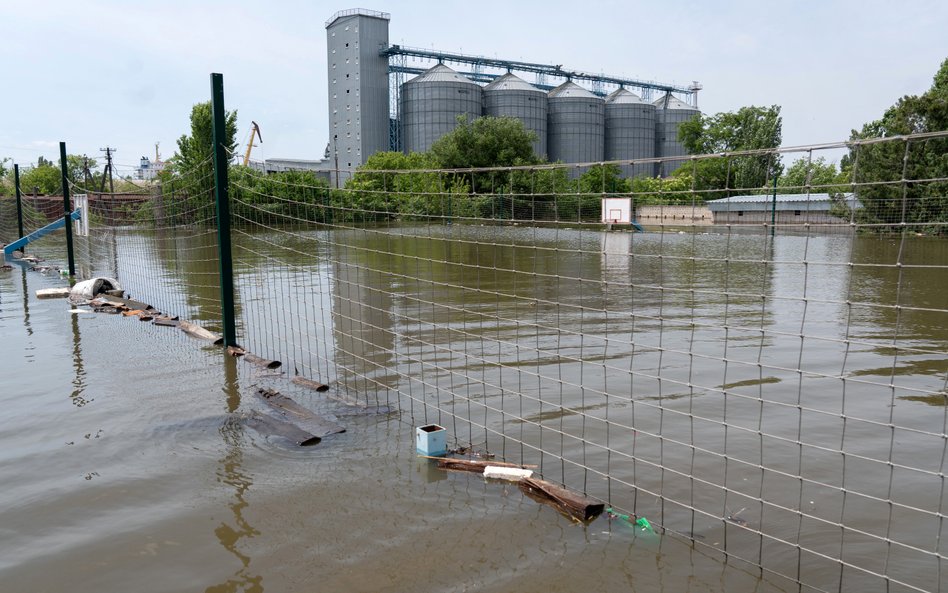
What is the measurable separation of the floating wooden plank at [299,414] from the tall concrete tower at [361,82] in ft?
186

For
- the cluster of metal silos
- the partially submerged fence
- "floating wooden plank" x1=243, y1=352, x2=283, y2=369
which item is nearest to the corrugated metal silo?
the cluster of metal silos

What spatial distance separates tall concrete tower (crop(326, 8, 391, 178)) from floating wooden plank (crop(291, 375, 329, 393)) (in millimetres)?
56102

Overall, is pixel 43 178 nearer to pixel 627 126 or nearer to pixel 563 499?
pixel 627 126

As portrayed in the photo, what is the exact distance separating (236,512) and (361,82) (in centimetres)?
6090

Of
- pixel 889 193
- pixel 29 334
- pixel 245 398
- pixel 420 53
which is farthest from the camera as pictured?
pixel 420 53

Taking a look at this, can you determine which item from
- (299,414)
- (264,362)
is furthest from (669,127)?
(299,414)

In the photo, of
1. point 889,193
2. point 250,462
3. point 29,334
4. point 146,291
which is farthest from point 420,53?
point 250,462

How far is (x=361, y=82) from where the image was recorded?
198 ft

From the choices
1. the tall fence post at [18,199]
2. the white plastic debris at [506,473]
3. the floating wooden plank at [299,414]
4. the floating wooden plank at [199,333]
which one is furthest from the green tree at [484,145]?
the white plastic debris at [506,473]

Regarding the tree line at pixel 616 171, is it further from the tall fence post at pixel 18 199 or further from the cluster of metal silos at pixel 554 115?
the cluster of metal silos at pixel 554 115

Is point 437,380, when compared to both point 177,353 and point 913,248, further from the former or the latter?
point 913,248

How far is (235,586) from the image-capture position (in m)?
3.08

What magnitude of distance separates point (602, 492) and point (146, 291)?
11.8 m

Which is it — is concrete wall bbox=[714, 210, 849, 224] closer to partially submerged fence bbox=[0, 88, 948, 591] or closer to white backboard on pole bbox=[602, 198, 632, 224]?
partially submerged fence bbox=[0, 88, 948, 591]
